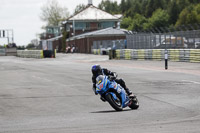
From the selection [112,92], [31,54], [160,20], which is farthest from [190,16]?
[112,92]

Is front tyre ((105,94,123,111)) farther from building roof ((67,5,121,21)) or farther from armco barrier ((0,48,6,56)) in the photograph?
building roof ((67,5,121,21))

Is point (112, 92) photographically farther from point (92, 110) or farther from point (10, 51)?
point (10, 51)

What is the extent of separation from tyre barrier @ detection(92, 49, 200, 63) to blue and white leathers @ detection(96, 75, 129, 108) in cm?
2217

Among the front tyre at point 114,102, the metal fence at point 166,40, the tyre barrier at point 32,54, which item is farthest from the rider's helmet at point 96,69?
the tyre barrier at point 32,54

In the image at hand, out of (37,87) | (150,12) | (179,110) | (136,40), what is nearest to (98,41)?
(136,40)

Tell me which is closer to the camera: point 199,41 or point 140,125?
point 140,125

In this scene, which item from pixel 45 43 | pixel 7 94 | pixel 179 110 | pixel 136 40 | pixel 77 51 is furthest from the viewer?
pixel 45 43

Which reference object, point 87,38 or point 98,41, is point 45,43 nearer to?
point 87,38

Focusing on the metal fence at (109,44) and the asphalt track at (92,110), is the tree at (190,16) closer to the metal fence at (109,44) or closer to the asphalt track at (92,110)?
the metal fence at (109,44)

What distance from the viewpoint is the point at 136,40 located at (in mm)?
48375

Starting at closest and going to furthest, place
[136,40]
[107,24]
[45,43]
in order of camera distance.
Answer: [136,40]
[107,24]
[45,43]

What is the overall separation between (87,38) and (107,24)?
21224 millimetres

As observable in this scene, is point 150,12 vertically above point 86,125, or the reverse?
point 150,12

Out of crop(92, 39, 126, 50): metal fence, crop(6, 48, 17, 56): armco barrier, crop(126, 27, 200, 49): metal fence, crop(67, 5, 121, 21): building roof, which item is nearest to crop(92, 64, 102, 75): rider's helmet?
crop(126, 27, 200, 49): metal fence
